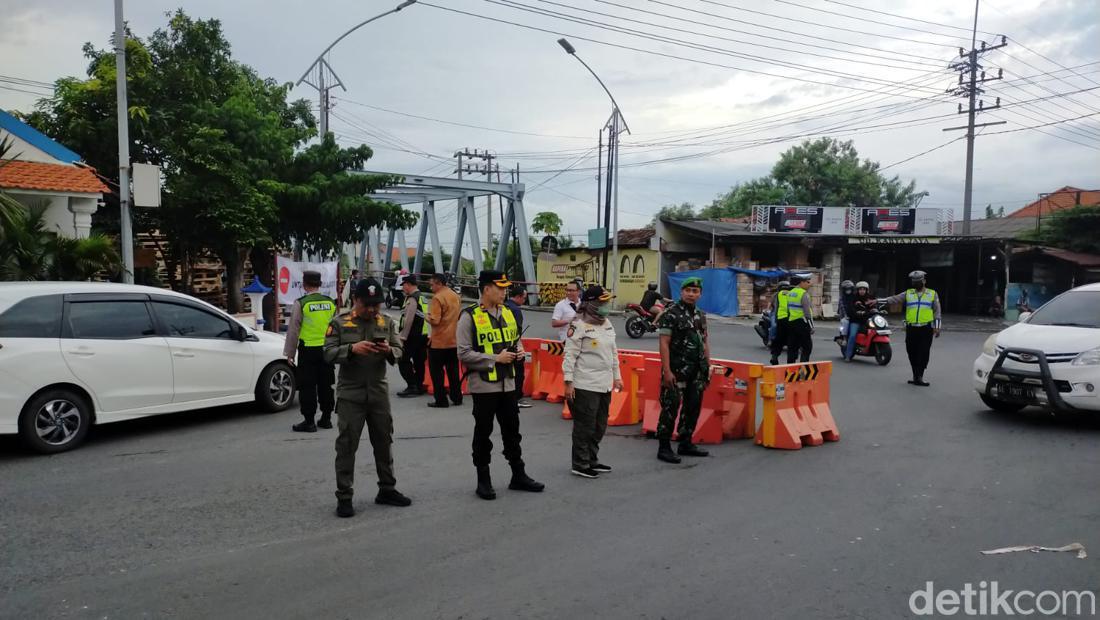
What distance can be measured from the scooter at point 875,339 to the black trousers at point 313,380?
10240 mm

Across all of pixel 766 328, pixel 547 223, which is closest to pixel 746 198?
pixel 547 223

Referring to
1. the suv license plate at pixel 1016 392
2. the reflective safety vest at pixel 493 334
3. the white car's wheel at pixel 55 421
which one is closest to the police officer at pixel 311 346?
the white car's wheel at pixel 55 421

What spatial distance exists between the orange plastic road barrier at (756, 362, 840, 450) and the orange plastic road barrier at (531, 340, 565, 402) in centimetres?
319

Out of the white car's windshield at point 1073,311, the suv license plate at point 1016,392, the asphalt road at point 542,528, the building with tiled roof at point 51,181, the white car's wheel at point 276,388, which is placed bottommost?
the asphalt road at point 542,528

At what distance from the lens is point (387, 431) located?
5.58 m

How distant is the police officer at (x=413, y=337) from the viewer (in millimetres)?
10367

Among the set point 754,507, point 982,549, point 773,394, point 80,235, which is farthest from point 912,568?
point 80,235

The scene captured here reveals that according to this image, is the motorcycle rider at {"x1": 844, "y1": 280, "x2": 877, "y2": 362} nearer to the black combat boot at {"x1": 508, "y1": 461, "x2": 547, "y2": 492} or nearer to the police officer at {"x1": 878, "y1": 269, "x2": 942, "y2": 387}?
the police officer at {"x1": 878, "y1": 269, "x2": 942, "y2": 387}

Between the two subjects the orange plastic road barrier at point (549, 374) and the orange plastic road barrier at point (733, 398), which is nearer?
the orange plastic road barrier at point (733, 398)

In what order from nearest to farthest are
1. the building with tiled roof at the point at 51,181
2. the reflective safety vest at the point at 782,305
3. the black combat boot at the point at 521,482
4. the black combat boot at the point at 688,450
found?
the black combat boot at the point at 521,482 < the black combat boot at the point at 688,450 < the reflective safety vest at the point at 782,305 < the building with tiled roof at the point at 51,181

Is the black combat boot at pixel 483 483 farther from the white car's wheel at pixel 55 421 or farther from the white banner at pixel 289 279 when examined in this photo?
the white banner at pixel 289 279

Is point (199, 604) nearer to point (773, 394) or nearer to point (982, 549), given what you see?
point (982, 549)

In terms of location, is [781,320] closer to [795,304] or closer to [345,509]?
[795,304]

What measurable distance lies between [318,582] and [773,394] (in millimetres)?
4688
